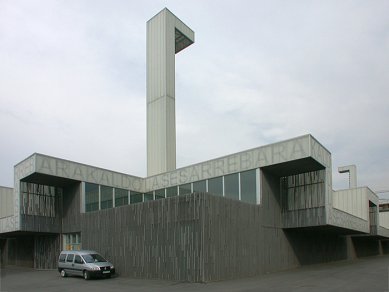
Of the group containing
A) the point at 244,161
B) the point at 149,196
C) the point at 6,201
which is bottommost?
the point at 6,201

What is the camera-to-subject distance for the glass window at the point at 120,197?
34219 mm

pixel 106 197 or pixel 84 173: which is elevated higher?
pixel 84 173

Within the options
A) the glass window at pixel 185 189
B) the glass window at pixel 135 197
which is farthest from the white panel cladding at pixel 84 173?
the glass window at pixel 185 189

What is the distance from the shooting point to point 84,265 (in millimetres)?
23000

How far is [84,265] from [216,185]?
409 inches

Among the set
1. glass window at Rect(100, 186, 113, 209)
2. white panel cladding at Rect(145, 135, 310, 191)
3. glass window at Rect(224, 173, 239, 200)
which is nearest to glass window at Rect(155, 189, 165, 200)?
white panel cladding at Rect(145, 135, 310, 191)

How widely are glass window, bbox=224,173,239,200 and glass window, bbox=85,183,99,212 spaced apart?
A: 10.7 meters

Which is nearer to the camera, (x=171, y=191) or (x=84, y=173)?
(x=84, y=173)

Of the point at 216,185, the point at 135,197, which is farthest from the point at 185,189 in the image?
the point at 135,197

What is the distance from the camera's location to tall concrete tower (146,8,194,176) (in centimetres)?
3853

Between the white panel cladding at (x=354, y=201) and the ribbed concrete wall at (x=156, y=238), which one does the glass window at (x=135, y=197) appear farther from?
the white panel cladding at (x=354, y=201)

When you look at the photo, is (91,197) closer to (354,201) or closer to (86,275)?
(86,275)

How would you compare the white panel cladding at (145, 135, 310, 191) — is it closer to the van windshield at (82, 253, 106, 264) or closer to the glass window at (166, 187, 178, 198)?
the glass window at (166, 187, 178, 198)

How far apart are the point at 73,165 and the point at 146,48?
1663 cm
